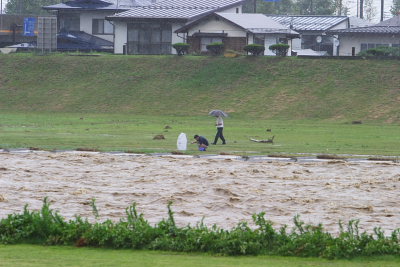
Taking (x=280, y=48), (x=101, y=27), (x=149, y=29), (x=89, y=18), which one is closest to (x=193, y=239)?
(x=280, y=48)

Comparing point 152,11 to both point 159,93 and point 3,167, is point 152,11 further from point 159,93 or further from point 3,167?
point 3,167

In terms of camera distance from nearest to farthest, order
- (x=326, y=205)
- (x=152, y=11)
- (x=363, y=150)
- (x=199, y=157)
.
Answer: (x=326, y=205) → (x=199, y=157) → (x=363, y=150) → (x=152, y=11)

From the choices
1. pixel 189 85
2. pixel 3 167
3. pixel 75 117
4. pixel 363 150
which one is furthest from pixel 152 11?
pixel 3 167

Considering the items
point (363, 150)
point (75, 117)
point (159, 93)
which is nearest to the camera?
point (363, 150)

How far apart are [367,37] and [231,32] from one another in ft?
40.1

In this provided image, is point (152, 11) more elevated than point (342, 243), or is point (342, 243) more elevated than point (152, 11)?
point (152, 11)

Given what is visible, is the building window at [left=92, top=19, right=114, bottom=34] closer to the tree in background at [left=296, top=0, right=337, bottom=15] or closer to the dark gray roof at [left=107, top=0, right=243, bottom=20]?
the dark gray roof at [left=107, top=0, right=243, bottom=20]

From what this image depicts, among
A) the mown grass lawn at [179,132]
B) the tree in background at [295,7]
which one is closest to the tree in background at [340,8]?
A: the tree in background at [295,7]

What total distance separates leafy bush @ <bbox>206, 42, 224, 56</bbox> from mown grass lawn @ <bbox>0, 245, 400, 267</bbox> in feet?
189

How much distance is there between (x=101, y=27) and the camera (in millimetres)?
88438

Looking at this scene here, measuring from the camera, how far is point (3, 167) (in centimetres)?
2858

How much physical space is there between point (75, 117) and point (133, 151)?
22933 mm

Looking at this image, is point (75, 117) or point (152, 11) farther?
point (152, 11)

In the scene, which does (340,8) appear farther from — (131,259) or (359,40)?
(131,259)
